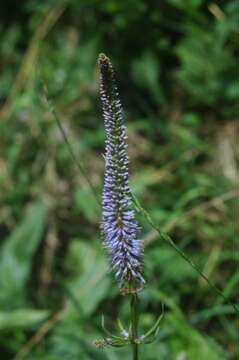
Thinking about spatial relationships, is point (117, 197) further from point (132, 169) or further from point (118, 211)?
point (132, 169)

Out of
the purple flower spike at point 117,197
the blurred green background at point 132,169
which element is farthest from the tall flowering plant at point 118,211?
the blurred green background at point 132,169

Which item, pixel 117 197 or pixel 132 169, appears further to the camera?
pixel 132 169

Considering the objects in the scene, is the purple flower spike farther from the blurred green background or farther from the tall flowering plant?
the blurred green background

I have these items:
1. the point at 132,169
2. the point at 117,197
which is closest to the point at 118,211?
the point at 117,197

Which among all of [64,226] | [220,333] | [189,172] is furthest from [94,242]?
[220,333]

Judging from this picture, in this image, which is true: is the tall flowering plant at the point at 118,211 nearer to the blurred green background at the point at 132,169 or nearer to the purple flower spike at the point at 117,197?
the purple flower spike at the point at 117,197

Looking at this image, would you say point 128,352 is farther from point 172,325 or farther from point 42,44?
point 42,44

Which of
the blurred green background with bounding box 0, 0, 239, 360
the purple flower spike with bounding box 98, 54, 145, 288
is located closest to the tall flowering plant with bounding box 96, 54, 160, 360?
the purple flower spike with bounding box 98, 54, 145, 288
